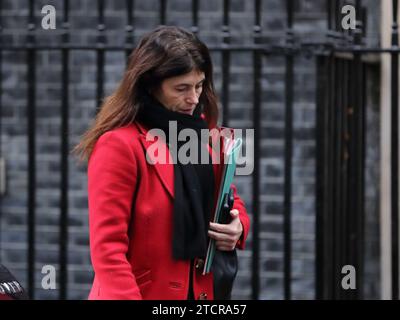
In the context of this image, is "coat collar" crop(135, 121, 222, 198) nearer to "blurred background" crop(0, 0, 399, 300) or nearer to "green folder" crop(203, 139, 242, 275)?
"green folder" crop(203, 139, 242, 275)

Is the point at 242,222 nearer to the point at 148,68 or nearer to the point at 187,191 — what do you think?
the point at 187,191

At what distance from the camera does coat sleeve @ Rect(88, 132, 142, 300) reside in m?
3.16

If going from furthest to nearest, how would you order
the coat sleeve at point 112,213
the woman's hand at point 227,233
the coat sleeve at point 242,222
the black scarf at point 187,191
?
the coat sleeve at point 242,222
the woman's hand at point 227,233
the black scarf at point 187,191
the coat sleeve at point 112,213

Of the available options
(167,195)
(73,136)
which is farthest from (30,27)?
(167,195)

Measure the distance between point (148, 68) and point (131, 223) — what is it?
19.4 inches

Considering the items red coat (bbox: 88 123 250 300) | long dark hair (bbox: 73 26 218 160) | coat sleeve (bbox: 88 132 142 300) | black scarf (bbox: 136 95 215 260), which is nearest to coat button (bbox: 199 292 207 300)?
red coat (bbox: 88 123 250 300)

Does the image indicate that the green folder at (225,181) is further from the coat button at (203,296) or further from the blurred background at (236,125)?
the blurred background at (236,125)

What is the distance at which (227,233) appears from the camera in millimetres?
3422

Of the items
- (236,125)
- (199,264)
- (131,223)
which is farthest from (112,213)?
(236,125)

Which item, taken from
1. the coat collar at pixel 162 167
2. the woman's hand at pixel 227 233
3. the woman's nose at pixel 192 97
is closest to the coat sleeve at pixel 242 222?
the woman's hand at pixel 227 233

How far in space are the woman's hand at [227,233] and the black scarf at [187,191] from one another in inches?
1.3

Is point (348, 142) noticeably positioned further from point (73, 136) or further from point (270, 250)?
point (73, 136)

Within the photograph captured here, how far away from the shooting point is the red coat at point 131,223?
318 centimetres
